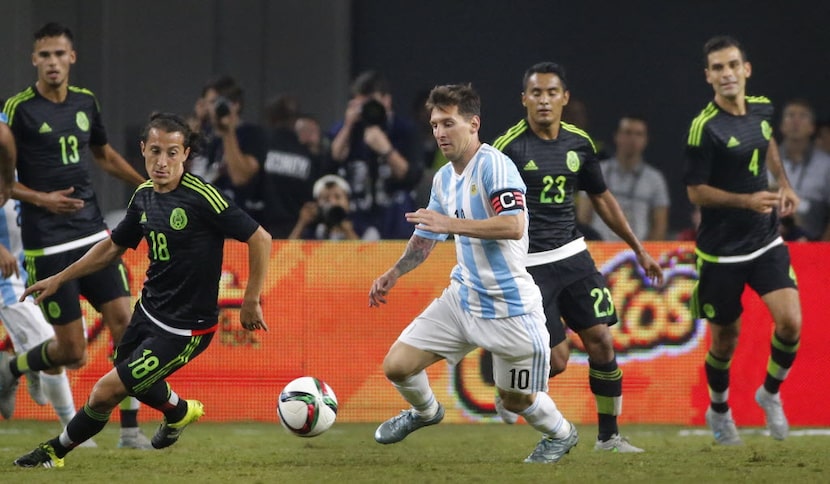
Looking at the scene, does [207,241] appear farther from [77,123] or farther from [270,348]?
[270,348]

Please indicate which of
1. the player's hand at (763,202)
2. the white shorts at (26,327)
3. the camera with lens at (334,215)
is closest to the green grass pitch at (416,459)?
the white shorts at (26,327)

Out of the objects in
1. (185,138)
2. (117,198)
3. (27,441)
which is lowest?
(27,441)

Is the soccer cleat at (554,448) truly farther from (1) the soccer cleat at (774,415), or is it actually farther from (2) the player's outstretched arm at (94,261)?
(2) the player's outstretched arm at (94,261)

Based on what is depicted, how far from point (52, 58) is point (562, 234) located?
3301mm

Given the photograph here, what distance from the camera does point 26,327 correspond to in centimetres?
975

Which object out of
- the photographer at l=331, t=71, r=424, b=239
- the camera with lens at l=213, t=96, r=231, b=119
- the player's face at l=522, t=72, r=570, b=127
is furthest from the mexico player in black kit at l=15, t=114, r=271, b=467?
the photographer at l=331, t=71, r=424, b=239

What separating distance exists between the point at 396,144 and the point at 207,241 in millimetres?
4568

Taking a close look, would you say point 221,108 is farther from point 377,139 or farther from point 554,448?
point 554,448

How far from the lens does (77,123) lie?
9.06 meters

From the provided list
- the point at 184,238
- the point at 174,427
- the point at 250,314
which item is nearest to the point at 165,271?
the point at 184,238

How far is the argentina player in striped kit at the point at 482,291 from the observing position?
7.32 meters

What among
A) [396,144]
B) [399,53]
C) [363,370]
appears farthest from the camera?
[399,53]

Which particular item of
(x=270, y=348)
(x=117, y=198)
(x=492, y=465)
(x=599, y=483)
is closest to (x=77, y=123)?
(x=270, y=348)

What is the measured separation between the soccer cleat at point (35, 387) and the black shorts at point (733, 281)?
14.6 ft
